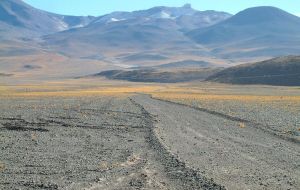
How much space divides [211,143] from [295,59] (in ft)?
412

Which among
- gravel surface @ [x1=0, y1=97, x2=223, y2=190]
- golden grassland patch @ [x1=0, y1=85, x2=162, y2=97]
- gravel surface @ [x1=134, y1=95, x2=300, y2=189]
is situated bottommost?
golden grassland patch @ [x1=0, y1=85, x2=162, y2=97]

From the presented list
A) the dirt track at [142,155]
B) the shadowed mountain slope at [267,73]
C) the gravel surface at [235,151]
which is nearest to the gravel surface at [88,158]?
the dirt track at [142,155]

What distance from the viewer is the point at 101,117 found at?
39.0 meters

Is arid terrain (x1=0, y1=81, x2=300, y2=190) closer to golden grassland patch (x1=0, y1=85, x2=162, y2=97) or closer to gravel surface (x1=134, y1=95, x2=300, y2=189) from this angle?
gravel surface (x1=134, y1=95, x2=300, y2=189)

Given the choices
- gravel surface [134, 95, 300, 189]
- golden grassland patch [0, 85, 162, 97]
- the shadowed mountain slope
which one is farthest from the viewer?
the shadowed mountain slope

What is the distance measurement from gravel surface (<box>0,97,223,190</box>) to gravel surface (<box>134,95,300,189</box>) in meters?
0.77

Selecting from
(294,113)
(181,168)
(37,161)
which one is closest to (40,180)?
(37,161)

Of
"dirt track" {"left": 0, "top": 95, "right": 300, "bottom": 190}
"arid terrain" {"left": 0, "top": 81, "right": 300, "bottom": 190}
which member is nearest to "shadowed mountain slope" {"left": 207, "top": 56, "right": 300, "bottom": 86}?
"arid terrain" {"left": 0, "top": 81, "right": 300, "bottom": 190}

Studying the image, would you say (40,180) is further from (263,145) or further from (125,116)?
(125,116)

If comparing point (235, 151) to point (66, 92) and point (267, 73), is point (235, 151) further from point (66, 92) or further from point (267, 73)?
point (267, 73)

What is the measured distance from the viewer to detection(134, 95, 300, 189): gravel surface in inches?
674

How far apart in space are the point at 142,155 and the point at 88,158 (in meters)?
2.19

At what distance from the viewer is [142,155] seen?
850 inches

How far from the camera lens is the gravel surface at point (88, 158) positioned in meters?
16.3
